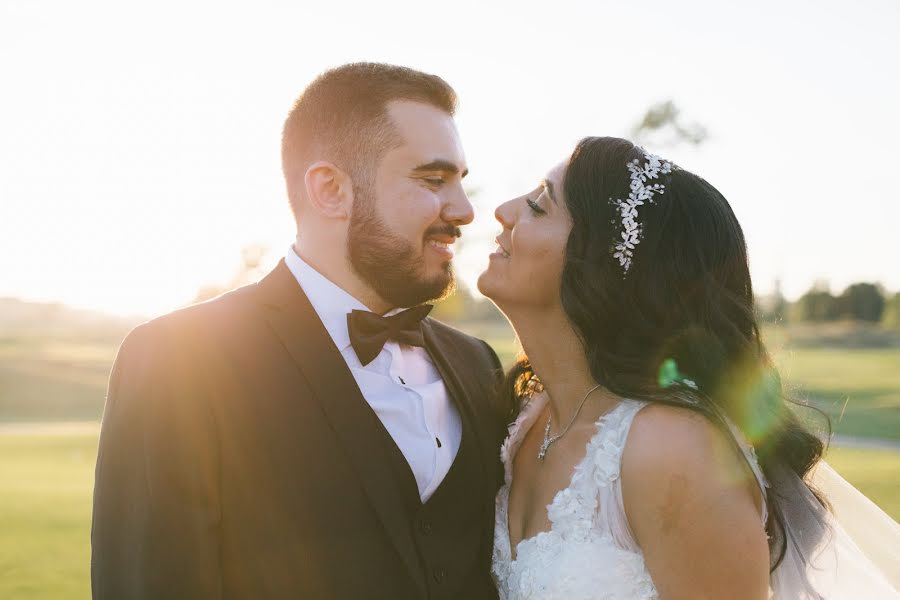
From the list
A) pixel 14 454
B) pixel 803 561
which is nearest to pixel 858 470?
pixel 803 561

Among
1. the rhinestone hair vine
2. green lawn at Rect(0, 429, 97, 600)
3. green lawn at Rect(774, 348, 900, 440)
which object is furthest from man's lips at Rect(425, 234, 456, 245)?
green lawn at Rect(774, 348, 900, 440)

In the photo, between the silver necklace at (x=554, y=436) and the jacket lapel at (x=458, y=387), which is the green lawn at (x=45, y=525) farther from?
the silver necklace at (x=554, y=436)

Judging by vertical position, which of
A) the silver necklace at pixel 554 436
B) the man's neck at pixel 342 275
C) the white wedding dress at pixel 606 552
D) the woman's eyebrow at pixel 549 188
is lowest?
the white wedding dress at pixel 606 552

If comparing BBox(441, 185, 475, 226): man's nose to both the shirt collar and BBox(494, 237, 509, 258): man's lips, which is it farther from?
the shirt collar

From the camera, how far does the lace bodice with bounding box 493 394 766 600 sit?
2.95 meters


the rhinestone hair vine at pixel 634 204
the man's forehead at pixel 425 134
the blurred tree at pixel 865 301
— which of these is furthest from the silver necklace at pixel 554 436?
the blurred tree at pixel 865 301

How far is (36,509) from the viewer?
930 cm

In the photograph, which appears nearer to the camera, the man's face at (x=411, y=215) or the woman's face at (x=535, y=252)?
the woman's face at (x=535, y=252)

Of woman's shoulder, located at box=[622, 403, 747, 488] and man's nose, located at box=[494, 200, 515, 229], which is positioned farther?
man's nose, located at box=[494, 200, 515, 229]

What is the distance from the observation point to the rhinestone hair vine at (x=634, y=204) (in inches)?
126

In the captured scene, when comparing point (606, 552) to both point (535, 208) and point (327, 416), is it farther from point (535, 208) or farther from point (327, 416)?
point (535, 208)

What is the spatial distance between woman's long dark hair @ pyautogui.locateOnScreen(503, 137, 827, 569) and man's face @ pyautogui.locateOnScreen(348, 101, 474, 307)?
0.56 metres

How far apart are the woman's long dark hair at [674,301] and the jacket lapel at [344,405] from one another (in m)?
0.92

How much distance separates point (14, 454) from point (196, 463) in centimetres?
1454
